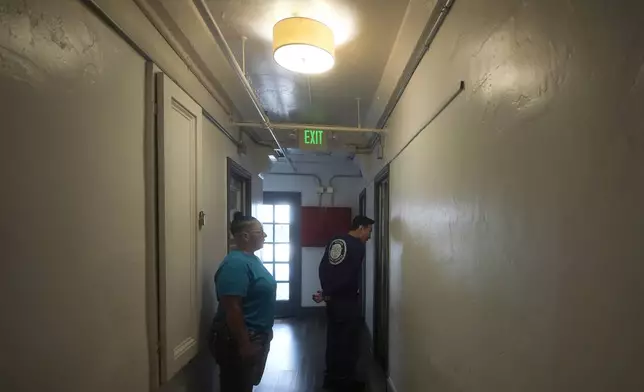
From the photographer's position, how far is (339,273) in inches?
128

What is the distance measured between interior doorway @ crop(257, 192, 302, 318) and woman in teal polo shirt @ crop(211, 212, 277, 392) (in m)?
3.83

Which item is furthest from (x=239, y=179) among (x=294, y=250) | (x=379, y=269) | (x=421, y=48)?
(x=294, y=250)

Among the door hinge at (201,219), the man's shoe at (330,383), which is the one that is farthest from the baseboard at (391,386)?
the door hinge at (201,219)

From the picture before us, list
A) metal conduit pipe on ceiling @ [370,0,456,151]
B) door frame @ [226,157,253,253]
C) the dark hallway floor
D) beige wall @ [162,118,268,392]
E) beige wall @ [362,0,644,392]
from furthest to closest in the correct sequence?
the dark hallway floor → door frame @ [226,157,253,253] → beige wall @ [162,118,268,392] → metal conduit pipe on ceiling @ [370,0,456,151] → beige wall @ [362,0,644,392]

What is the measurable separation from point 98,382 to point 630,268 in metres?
1.49

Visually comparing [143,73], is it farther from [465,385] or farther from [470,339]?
[465,385]

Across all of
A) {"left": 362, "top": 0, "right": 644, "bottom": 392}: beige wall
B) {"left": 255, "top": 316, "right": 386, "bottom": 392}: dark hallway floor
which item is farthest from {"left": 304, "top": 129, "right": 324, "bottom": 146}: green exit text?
{"left": 255, "top": 316, "right": 386, "bottom": 392}: dark hallway floor

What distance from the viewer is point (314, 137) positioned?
3.39 meters

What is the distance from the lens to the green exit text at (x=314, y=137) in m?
3.37

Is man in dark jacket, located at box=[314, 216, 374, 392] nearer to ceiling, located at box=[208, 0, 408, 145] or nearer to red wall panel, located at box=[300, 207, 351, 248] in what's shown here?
ceiling, located at box=[208, 0, 408, 145]

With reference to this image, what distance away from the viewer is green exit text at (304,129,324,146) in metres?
3.37

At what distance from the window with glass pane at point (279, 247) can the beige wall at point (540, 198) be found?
4.64 meters

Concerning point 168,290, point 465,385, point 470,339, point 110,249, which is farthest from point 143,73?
point 465,385

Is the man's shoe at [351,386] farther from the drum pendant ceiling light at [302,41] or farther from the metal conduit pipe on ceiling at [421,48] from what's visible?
the drum pendant ceiling light at [302,41]
